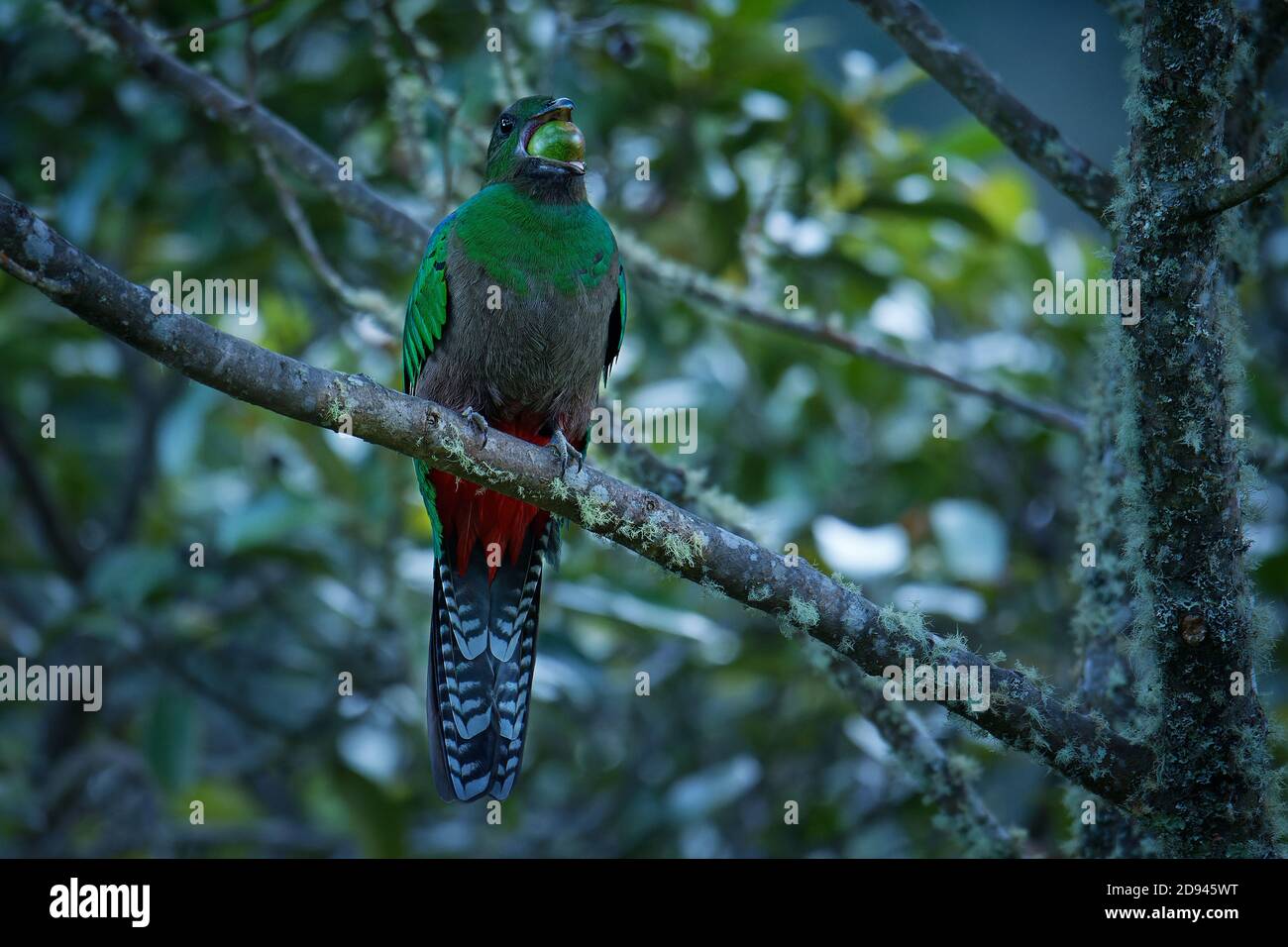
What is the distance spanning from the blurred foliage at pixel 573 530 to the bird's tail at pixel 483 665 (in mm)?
822

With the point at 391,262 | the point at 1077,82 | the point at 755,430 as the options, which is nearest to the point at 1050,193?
the point at 1077,82

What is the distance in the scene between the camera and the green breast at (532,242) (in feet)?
9.59

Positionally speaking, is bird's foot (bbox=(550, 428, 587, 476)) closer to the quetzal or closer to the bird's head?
the quetzal

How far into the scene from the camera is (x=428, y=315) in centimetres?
302

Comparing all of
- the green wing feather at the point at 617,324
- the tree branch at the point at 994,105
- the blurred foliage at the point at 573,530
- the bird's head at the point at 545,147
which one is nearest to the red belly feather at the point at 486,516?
the green wing feather at the point at 617,324

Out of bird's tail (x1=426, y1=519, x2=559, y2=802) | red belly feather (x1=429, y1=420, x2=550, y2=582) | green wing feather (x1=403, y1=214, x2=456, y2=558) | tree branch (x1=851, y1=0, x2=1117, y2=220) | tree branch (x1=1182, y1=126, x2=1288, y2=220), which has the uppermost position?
tree branch (x1=851, y1=0, x2=1117, y2=220)

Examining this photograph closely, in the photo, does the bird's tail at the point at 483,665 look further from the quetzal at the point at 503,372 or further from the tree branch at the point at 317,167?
the tree branch at the point at 317,167

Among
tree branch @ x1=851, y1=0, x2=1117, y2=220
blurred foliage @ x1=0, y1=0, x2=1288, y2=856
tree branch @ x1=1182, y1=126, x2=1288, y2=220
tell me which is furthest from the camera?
blurred foliage @ x1=0, y1=0, x2=1288, y2=856

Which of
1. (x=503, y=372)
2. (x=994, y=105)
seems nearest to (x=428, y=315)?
(x=503, y=372)

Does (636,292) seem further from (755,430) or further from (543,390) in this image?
(543,390)

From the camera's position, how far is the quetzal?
9.57ft

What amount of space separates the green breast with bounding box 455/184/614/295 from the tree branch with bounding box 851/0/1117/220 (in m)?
0.84

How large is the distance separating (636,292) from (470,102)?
0.88 metres

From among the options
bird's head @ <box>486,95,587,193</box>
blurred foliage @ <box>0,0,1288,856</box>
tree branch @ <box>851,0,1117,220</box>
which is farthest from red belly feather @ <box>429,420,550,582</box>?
tree branch @ <box>851,0,1117,220</box>
